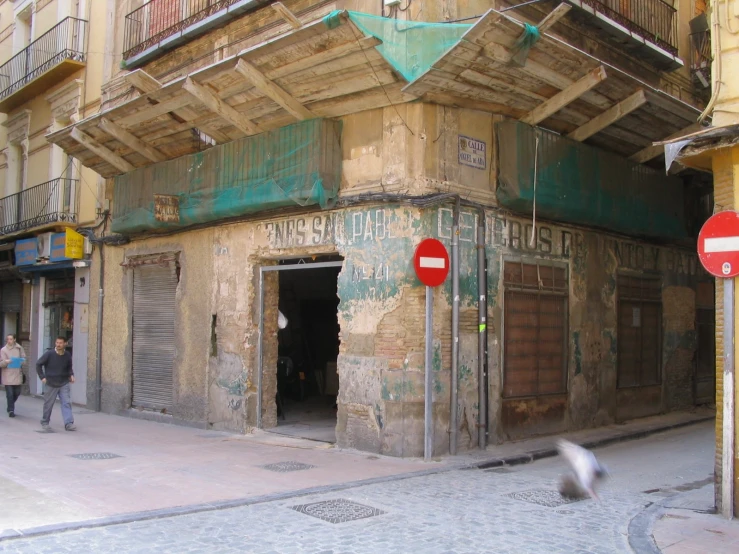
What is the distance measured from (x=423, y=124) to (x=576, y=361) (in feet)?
16.6

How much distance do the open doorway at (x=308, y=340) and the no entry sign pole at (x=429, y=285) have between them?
17.3 ft

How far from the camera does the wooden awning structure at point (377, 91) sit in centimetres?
889

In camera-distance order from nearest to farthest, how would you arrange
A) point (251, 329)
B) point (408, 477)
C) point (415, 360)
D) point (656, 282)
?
1. point (408, 477)
2. point (415, 360)
3. point (251, 329)
4. point (656, 282)

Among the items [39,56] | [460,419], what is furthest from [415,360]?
[39,56]

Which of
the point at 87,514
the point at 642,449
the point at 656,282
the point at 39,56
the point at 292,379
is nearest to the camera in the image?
the point at 87,514

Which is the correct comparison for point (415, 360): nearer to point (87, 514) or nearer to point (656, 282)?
point (87, 514)

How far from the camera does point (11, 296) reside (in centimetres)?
2125

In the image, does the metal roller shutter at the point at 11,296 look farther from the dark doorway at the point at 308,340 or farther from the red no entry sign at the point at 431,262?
the red no entry sign at the point at 431,262

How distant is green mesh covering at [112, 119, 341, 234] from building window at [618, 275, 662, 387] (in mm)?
6377

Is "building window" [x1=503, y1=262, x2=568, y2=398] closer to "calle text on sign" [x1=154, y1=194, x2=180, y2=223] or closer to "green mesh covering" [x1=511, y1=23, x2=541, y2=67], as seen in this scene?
"green mesh covering" [x1=511, y1=23, x2=541, y2=67]

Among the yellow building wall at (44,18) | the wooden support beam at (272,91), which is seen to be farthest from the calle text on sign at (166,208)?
the yellow building wall at (44,18)

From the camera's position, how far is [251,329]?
11758 millimetres

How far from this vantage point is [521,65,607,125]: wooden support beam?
32.2 feet

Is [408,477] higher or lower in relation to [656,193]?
lower
